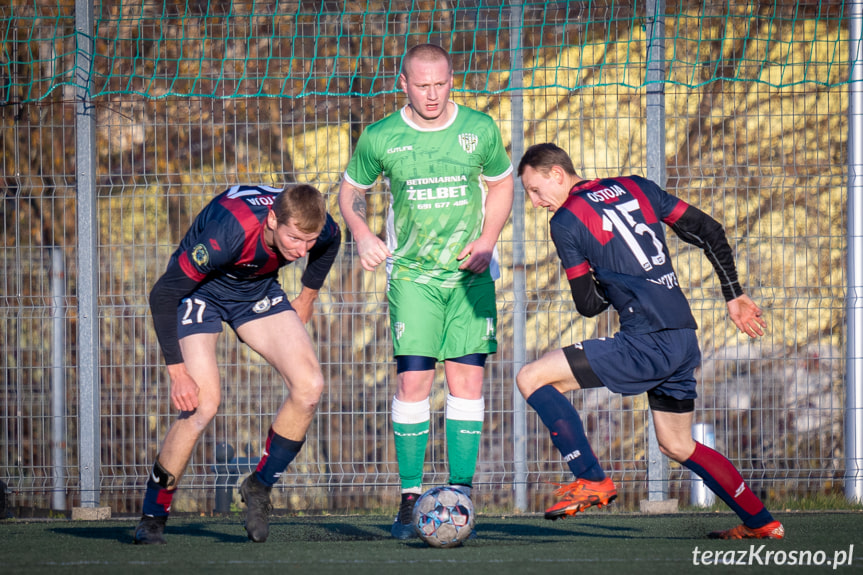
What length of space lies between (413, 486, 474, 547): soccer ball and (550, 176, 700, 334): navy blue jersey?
1.04 m

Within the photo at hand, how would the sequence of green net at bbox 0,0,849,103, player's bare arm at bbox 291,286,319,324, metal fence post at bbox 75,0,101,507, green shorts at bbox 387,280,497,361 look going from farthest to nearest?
green net at bbox 0,0,849,103 → metal fence post at bbox 75,0,101,507 → player's bare arm at bbox 291,286,319,324 → green shorts at bbox 387,280,497,361

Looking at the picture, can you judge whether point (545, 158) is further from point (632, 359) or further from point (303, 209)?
point (303, 209)

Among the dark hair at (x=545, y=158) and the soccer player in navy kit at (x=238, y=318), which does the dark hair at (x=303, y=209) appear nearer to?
the soccer player in navy kit at (x=238, y=318)

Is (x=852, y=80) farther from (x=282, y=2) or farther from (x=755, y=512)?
(x=282, y=2)

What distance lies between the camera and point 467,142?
16.2 ft

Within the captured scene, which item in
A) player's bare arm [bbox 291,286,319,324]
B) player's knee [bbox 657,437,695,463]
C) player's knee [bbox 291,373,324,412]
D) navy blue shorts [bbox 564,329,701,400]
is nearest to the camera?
navy blue shorts [bbox 564,329,701,400]

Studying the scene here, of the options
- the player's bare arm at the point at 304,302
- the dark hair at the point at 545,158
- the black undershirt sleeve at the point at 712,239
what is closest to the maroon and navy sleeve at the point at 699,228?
the black undershirt sleeve at the point at 712,239

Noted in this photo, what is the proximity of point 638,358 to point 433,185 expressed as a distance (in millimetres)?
1350

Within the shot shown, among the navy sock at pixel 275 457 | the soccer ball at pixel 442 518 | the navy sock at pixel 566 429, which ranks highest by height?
the navy sock at pixel 566 429

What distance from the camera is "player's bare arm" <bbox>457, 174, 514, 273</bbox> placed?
4.81 metres

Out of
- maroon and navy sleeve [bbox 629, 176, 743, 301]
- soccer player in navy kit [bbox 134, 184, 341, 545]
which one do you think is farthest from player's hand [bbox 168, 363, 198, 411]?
maroon and navy sleeve [bbox 629, 176, 743, 301]

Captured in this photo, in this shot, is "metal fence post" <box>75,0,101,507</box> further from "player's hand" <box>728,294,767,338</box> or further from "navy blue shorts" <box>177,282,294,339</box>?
"player's hand" <box>728,294,767,338</box>

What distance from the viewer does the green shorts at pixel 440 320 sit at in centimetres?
487

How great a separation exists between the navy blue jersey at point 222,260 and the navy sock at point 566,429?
1.33m
